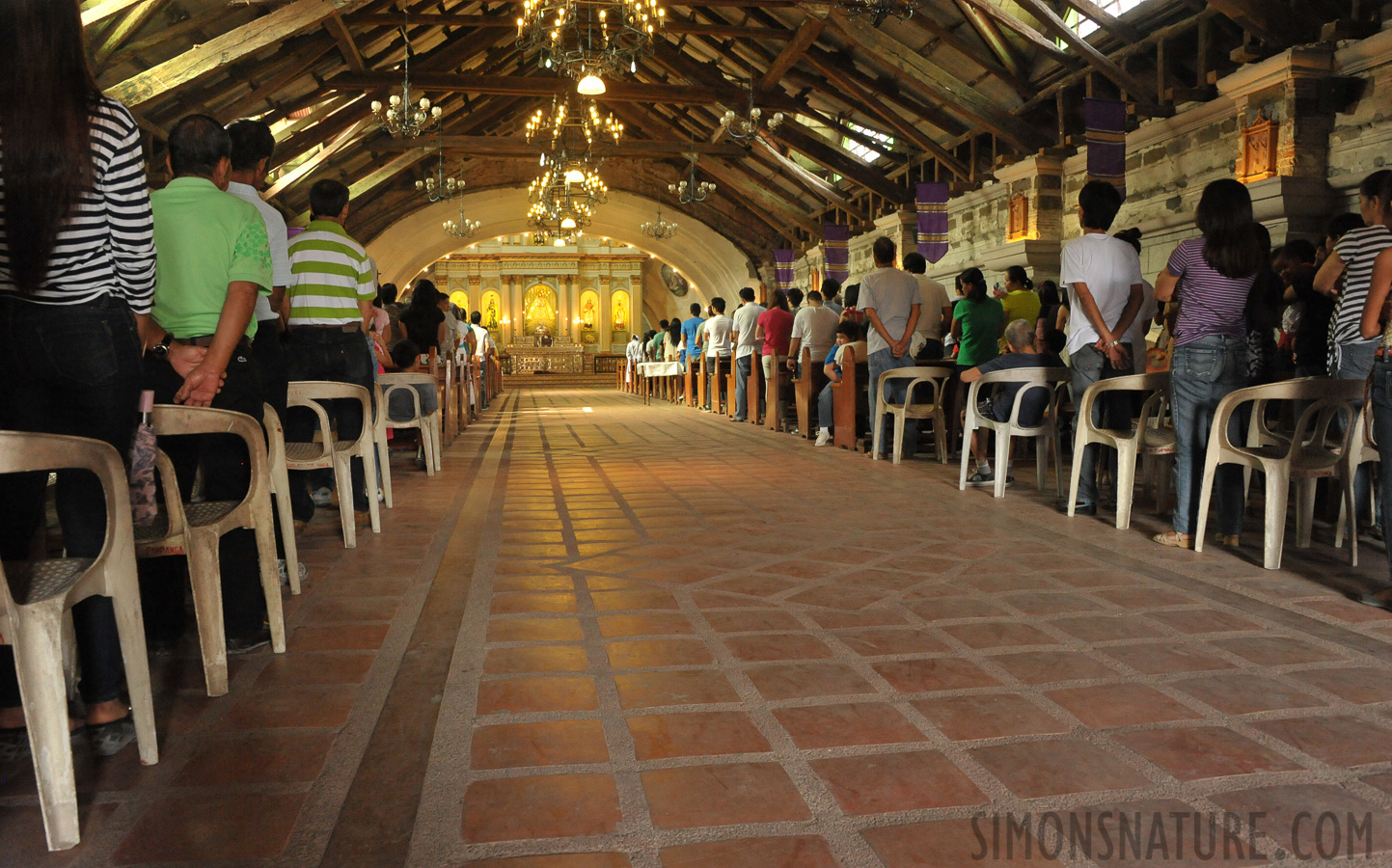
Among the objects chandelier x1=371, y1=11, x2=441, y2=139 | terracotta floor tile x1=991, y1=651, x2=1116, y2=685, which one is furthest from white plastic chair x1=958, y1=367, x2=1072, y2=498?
chandelier x1=371, y1=11, x2=441, y2=139

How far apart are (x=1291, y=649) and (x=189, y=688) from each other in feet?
7.68

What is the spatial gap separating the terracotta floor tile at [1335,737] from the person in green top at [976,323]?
154 inches

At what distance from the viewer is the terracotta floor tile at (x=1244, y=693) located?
5.68 feet

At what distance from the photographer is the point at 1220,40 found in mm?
7406

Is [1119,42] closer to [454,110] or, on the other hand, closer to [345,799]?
[345,799]

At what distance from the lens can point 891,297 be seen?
18.4 ft

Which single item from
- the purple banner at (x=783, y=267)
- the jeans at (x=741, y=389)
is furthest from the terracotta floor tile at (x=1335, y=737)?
the purple banner at (x=783, y=267)

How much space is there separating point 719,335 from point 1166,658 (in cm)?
874

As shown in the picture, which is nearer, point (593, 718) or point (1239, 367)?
point (593, 718)

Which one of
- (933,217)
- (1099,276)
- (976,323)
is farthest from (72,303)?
(933,217)

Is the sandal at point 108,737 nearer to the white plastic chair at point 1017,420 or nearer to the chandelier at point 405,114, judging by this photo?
the white plastic chair at point 1017,420

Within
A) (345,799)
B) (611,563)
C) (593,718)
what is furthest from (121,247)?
(611,563)

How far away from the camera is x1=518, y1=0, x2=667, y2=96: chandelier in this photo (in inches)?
274

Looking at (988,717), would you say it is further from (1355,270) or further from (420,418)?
(420,418)
